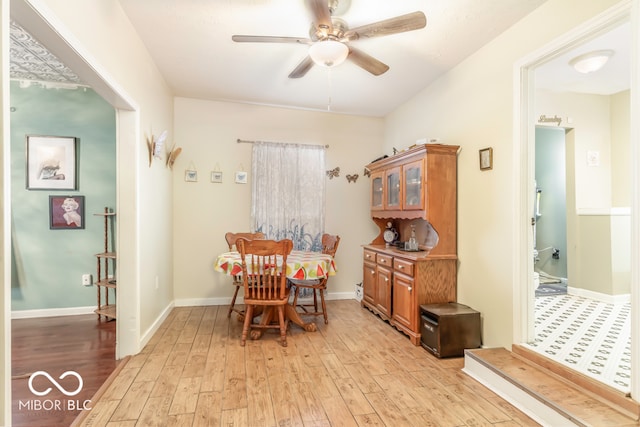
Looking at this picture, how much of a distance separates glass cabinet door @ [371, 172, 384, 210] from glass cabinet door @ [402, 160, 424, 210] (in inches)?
23.1

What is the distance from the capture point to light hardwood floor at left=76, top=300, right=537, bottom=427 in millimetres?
1838

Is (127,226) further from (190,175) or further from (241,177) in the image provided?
(241,177)

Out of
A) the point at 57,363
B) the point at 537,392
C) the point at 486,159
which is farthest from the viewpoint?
the point at 486,159

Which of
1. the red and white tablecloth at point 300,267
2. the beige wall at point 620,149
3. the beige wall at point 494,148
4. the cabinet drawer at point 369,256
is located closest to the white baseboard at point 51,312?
the red and white tablecloth at point 300,267

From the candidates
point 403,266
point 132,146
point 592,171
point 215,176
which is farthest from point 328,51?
point 592,171

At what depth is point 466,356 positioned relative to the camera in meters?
2.41

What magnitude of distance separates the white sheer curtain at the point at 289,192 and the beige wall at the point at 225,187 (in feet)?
0.47

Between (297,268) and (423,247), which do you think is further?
(423,247)

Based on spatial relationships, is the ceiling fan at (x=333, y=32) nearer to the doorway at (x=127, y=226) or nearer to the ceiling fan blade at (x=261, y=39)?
the ceiling fan blade at (x=261, y=39)

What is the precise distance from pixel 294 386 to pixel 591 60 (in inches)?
154

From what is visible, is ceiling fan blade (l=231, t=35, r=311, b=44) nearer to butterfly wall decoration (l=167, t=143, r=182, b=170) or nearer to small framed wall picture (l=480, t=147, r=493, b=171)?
small framed wall picture (l=480, t=147, r=493, b=171)

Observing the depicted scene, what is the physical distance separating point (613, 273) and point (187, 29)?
525 centimetres

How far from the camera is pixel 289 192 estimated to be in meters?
4.30

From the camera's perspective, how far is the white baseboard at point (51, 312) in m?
3.47
